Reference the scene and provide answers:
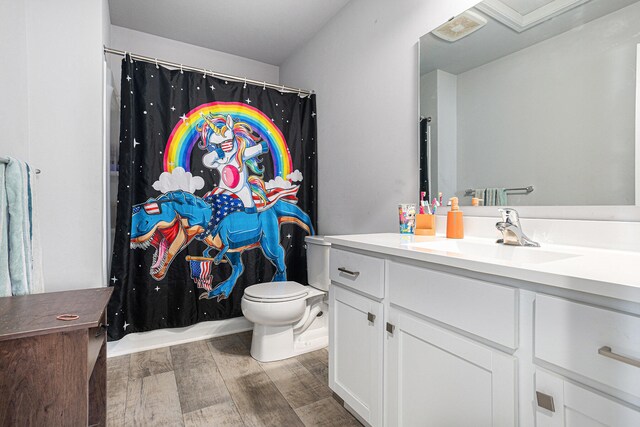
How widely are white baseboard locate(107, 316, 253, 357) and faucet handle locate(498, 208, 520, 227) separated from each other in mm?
1999

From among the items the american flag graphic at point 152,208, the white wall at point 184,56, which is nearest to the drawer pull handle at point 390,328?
the american flag graphic at point 152,208

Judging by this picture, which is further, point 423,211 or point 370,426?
point 423,211

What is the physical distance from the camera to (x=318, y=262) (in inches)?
91.9

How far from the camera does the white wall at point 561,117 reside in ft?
3.46

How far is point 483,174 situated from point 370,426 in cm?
118

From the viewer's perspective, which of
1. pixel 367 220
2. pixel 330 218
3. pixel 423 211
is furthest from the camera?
pixel 330 218

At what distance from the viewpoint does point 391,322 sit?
3.87 feet

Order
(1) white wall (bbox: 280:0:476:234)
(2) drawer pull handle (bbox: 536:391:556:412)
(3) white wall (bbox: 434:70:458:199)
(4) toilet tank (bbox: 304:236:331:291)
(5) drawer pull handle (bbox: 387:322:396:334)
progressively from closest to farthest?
(2) drawer pull handle (bbox: 536:391:556:412) → (5) drawer pull handle (bbox: 387:322:396:334) → (3) white wall (bbox: 434:70:458:199) → (1) white wall (bbox: 280:0:476:234) → (4) toilet tank (bbox: 304:236:331:291)

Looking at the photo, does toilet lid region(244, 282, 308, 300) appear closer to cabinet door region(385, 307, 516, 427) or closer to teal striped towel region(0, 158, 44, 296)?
cabinet door region(385, 307, 516, 427)

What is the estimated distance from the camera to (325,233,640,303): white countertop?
622mm

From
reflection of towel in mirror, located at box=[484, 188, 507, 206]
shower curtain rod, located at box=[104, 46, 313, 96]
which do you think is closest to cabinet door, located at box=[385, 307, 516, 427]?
reflection of towel in mirror, located at box=[484, 188, 507, 206]

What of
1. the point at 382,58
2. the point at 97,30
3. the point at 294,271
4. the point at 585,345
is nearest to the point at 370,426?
the point at 585,345

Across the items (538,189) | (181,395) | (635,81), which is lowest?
(181,395)

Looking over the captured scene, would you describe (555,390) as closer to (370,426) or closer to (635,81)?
(370,426)
